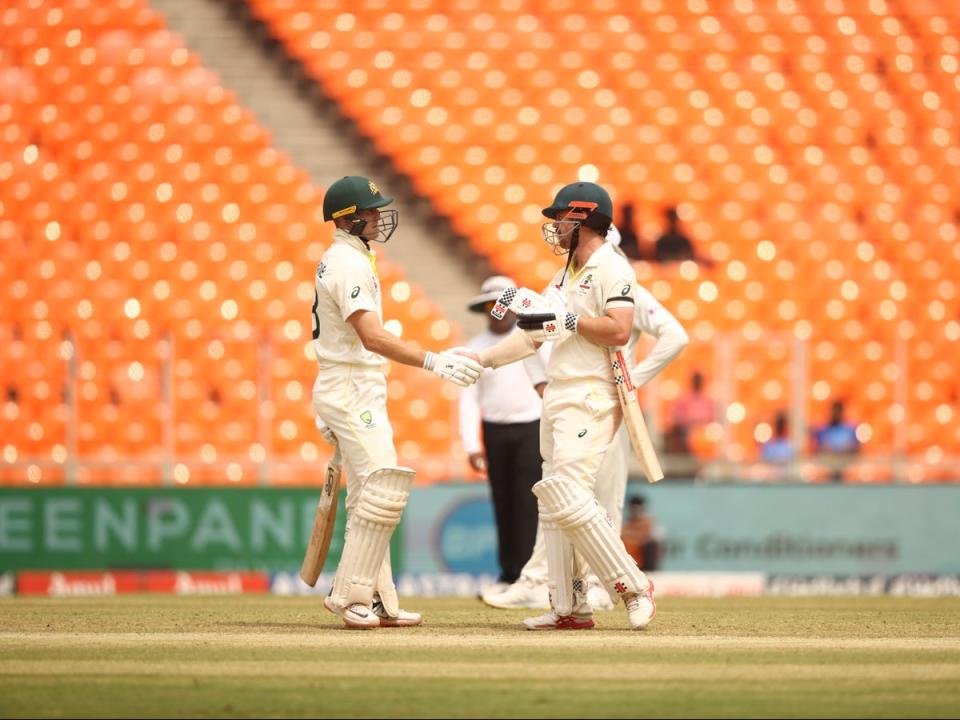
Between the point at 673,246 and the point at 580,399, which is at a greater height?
the point at 673,246

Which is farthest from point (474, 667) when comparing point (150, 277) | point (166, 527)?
point (150, 277)

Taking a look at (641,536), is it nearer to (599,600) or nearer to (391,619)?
(599,600)

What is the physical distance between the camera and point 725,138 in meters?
18.5

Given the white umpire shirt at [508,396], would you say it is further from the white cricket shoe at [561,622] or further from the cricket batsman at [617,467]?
the white cricket shoe at [561,622]

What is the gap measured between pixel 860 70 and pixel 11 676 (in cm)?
1526

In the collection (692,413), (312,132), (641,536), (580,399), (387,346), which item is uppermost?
(312,132)

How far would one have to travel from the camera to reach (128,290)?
1695 cm

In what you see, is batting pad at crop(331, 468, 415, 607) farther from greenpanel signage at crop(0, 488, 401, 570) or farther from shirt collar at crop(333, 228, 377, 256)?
greenpanel signage at crop(0, 488, 401, 570)

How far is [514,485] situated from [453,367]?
277cm

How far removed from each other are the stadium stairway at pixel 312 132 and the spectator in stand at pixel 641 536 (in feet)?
13.7

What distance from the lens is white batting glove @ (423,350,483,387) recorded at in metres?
7.31

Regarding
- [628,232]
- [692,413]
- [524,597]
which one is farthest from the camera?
[628,232]

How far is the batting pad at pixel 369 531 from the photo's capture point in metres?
7.41

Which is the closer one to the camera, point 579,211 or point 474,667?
point 474,667
